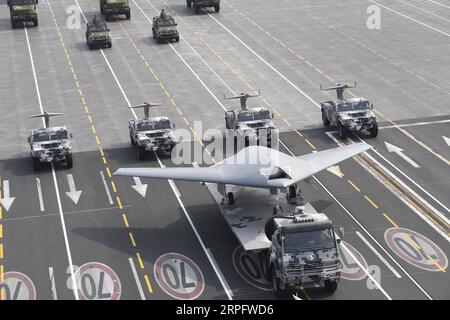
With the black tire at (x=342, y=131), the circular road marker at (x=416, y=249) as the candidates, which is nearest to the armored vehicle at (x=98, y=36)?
the black tire at (x=342, y=131)

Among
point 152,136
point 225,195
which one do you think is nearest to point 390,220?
point 225,195

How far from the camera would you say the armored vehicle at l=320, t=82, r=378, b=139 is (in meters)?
61.7

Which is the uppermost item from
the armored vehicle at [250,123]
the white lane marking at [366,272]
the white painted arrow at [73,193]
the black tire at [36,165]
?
the armored vehicle at [250,123]

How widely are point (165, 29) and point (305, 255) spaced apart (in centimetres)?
5416

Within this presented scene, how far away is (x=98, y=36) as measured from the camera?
88.6m

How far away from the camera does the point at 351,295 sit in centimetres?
4031

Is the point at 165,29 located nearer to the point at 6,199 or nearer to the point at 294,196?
the point at 6,199

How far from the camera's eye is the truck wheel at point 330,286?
39991mm

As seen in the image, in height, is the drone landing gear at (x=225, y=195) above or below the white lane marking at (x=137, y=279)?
above

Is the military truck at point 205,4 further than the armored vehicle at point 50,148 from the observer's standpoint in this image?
Yes

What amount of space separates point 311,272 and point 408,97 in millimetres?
35476

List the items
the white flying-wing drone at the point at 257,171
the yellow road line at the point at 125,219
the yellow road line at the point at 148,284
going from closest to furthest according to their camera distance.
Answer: the yellow road line at the point at 148,284 < the white flying-wing drone at the point at 257,171 < the yellow road line at the point at 125,219

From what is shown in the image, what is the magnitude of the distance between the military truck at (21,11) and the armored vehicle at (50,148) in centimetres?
4067

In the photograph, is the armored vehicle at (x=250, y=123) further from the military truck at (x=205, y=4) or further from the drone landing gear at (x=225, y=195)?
the military truck at (x=205, y=4)
